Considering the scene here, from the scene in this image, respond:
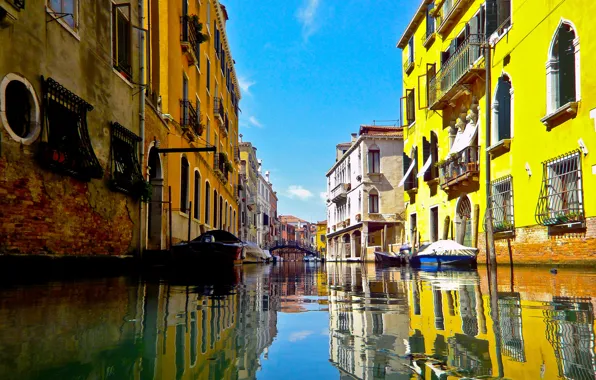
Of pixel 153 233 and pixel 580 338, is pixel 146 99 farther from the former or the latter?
pixel 580 338

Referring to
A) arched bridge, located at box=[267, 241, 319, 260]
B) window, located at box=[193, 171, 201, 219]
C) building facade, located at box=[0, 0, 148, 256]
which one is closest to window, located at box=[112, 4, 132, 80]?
building facade, located at box=[0, 0, 148, 256]

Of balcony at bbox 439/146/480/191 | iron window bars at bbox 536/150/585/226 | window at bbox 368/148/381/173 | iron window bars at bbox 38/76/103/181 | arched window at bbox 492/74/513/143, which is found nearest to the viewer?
iron window bars at bbox 38/76/103/181

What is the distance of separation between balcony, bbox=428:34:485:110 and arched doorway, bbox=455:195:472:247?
3688 mm

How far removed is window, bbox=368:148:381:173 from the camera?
112 feet

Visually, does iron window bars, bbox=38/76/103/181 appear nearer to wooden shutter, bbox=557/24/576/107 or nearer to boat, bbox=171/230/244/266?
boat, bbox=171/230/244/266

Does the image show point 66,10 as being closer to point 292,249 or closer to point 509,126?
point 509,126

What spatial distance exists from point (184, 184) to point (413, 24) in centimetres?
1317

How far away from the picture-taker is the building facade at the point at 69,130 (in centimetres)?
595

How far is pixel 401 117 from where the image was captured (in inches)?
913

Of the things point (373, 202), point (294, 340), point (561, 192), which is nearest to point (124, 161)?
point (294, 340)

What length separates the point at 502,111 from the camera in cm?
1408

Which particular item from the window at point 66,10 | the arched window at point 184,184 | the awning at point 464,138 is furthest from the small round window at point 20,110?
the awning at point 464,138

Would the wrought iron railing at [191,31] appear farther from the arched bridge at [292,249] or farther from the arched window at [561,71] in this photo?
Result: the arched bridge at [292,249]

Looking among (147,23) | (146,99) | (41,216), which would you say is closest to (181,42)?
(147,23)
